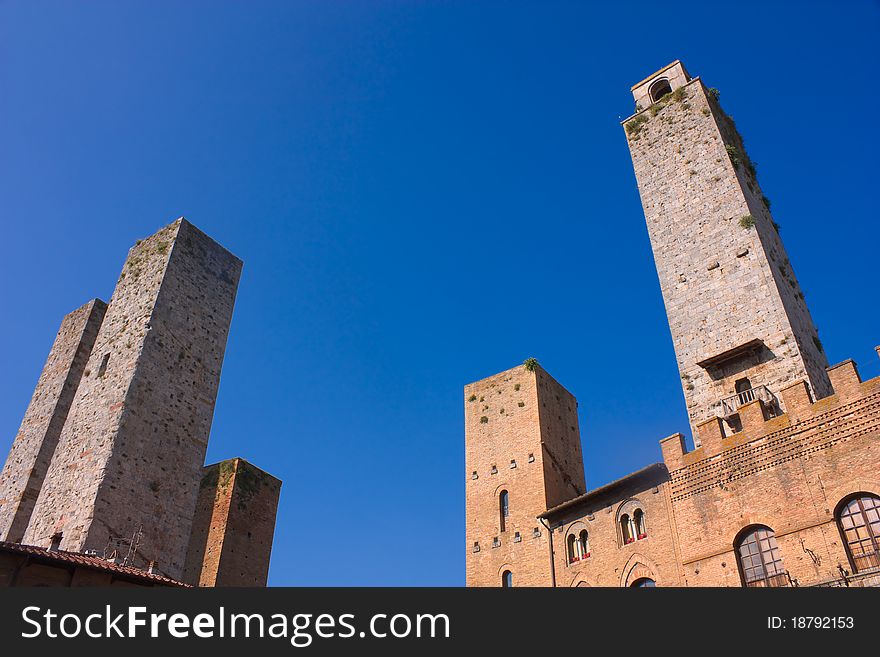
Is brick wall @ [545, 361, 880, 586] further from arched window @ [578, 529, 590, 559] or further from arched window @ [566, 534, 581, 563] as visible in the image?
arched window @ [566, 534, 581, 563]

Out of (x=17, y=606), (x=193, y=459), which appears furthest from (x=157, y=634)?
(x=193, y=459)

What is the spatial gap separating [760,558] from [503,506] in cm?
1177

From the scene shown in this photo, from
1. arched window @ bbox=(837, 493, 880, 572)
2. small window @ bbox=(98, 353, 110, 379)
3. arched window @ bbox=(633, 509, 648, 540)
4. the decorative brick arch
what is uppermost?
small window @ bbox=(98, 353, 110, 379)

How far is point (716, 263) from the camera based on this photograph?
21172 millimetres

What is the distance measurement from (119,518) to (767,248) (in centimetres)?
1845

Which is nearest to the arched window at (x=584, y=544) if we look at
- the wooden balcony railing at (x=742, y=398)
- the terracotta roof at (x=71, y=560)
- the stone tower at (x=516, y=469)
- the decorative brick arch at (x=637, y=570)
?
the stone tower at (x=516, y=469)

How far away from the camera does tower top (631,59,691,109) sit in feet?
86.8

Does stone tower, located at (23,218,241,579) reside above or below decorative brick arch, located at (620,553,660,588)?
above

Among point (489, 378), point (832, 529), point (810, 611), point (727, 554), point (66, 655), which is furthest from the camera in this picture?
point (489, 378)

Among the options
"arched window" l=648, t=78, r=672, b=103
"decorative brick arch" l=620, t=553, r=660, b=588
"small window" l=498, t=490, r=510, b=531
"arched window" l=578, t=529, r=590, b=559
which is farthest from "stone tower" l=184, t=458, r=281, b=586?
"arched window" l=648, t=78, r=672, b=103

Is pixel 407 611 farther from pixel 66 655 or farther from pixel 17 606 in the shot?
pixel 17 606

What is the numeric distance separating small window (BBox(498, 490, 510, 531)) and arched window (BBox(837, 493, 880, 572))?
1300 cm

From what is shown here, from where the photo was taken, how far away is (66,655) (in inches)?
371

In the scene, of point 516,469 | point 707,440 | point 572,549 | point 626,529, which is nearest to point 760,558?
point 707,440
